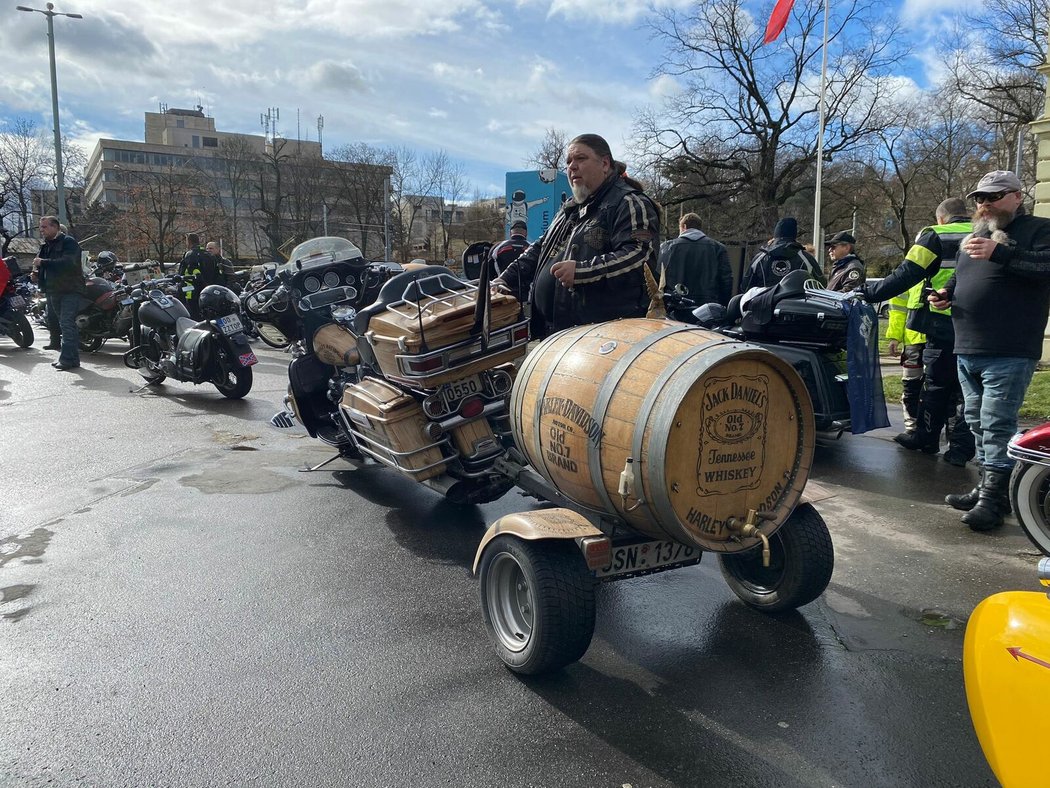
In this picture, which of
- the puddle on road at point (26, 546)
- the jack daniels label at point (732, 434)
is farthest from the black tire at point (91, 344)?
the jack daniels label at point (732, 434)

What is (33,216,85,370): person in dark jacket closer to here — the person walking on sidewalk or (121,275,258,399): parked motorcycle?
(121,275,258,399): parked motorcycle

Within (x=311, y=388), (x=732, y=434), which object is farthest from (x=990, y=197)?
(x=311, y=388)

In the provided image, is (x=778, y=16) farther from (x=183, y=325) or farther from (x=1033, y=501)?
(x=1033, y=501)

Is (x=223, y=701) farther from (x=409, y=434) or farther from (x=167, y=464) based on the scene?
(x=167, y=464)

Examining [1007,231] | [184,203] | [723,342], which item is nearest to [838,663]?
[723,342]

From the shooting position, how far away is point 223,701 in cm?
279

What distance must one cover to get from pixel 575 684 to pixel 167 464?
4536 mm

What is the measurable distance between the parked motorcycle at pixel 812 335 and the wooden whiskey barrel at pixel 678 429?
116 inches

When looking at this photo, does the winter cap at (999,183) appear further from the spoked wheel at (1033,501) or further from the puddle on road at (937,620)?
the puddle on road at (937,620)

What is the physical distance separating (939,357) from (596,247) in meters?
3.78

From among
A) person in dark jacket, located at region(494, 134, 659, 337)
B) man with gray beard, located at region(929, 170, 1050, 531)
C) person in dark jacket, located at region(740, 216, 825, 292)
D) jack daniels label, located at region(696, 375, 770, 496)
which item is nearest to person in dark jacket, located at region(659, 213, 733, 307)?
person in dark jacket, located at region(740, 216, 825, 292)

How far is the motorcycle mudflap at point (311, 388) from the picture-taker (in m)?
5.70

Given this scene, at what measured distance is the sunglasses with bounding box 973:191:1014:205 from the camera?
4.27 metres

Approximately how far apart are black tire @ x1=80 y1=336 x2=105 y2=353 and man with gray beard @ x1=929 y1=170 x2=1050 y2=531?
13309mm
